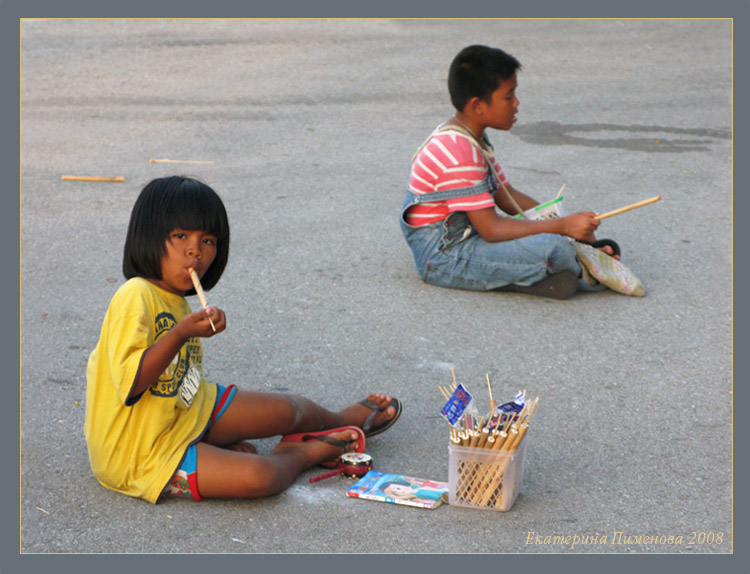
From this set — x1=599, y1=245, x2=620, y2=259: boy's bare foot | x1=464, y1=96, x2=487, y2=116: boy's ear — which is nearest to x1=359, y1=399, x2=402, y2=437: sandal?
x1=464, y1=96, x2=487, y2=116: boy's ear

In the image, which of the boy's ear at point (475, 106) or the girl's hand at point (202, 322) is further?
the boy's ear at point (475, 106)

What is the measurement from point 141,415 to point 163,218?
577 millimetres

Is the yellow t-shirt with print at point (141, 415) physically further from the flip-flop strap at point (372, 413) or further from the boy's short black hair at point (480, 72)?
the boy's short black hair at point (480, 72)

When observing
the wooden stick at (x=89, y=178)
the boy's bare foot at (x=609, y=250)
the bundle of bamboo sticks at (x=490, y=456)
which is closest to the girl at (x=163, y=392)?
the bundle of bamboo sticks at (x=490, y=456)

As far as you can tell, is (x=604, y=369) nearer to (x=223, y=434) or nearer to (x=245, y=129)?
(x=223, y=434)

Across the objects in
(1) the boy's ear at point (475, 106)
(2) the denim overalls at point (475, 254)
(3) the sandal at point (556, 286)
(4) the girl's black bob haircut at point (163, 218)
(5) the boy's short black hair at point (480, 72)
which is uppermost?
(5) the boy's short black hair at point (480, 72)

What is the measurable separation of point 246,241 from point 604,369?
2.27 m

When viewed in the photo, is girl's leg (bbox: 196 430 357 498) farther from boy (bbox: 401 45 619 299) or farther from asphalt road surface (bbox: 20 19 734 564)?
boy (bbox: 401 45 619 299)

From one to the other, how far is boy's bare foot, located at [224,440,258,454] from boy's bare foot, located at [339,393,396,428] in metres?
0.33

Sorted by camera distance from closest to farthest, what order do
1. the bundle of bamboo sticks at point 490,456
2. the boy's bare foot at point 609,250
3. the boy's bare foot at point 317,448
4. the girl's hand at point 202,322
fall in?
the girl's hand at point 202,322, the bundle of bamboo sticks at point 490,456, the boy's bare foot at point 317,448, the boy's bare foot at point 609,250

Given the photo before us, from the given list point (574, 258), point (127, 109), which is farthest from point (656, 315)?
point (127, 109)

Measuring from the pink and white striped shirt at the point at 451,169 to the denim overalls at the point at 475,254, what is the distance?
1.3 inches

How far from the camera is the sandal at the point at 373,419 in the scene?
3002mm

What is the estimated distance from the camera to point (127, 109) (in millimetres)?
7840
